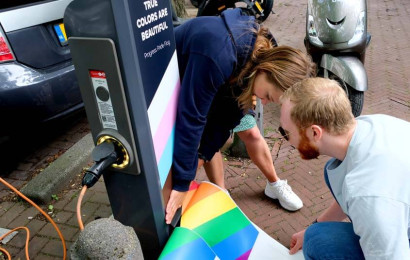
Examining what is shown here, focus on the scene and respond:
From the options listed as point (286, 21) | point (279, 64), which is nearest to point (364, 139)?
point (279, 64)

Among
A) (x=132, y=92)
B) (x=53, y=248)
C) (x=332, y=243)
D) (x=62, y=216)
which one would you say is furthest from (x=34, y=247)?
(x=332, y=243)

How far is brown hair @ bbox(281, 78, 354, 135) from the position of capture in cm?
133

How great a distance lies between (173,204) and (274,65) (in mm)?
787

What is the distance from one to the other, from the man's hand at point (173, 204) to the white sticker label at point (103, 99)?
53cm

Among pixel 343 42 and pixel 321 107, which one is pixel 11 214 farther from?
pixel 343 42

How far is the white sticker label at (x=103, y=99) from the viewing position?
1.27 m

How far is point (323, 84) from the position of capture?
1391mm

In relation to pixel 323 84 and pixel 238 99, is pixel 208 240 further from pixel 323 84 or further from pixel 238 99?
pixel 323 84

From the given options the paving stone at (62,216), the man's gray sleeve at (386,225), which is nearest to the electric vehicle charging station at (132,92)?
the man's gray sleeve at (386,225)

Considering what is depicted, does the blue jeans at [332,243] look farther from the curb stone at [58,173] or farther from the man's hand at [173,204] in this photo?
the curb stone at [58,173]

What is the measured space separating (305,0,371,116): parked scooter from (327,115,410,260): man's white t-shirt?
1829 mm

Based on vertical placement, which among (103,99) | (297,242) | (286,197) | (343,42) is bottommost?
(286,197)

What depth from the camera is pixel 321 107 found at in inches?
52.2

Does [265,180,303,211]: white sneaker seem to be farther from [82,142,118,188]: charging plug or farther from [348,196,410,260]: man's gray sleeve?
[82,142,118,188]: charging plug
